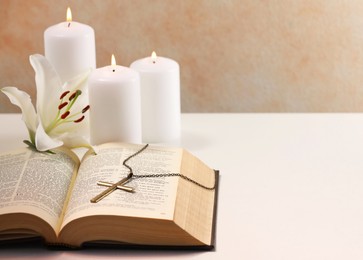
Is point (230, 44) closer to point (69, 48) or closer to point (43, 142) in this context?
point (69, 48)

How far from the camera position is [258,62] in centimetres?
181

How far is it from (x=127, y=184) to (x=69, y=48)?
0.35 m

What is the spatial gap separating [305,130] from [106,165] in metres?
0.45

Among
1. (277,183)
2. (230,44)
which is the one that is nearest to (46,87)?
(277,183)

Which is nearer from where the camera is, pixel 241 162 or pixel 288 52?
pixel 241 162

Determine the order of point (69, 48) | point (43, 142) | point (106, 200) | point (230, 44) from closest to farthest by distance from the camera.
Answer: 1. point (106, 200)
2. point (43, 142)
3. point (69, 48)
4. point (230, 44)

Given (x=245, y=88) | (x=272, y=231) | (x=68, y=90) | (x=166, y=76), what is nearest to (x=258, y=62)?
(x=245, y=88)

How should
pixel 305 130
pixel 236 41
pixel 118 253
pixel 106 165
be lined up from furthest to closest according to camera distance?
pixel 236 41
pixel 305 130
pixel 106 165
pixel 118 253

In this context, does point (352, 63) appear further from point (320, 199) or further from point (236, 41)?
point (320, 199)

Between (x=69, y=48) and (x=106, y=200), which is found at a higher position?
(x=69, y=48)

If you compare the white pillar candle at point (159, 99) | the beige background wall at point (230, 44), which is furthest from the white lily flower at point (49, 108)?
the beige background wall at point (230, 44)

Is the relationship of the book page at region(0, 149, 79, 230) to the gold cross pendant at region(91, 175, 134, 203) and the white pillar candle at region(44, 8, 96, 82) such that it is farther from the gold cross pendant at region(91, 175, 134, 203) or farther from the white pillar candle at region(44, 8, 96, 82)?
the white pillar candle at region(44, 8, 96, 82)

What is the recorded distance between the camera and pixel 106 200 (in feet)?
3.93

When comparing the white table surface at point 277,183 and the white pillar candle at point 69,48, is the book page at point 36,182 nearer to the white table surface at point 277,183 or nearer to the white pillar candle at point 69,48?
the white table surface at point 277,183
